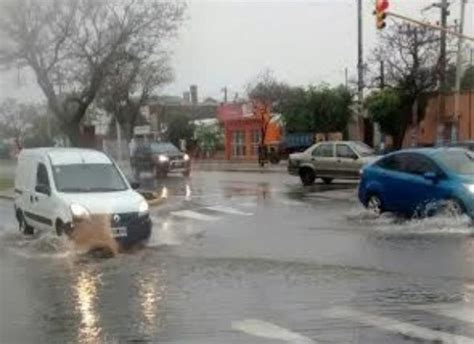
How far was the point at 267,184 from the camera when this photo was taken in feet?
111

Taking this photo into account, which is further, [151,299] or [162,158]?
[162,158]

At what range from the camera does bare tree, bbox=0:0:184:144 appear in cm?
2909

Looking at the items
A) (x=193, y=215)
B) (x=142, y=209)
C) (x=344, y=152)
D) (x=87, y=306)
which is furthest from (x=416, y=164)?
(x=344, y=152)

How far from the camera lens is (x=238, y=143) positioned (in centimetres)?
7394

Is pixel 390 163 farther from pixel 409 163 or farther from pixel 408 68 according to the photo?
pixel 408 68

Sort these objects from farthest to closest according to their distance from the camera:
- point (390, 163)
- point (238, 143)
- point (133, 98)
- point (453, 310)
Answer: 1. point (238, 143)
2. point (133, 98)
3. point (390, 163)
4. point (453, 310)

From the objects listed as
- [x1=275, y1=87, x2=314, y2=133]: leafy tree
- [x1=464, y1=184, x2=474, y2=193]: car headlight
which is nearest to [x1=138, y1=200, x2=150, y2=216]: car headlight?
[x1=464, y1=184, x2=474, y2=193]: car headlight

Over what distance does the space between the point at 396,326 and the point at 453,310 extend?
3.11 ft

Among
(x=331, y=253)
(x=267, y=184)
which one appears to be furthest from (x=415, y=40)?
(x=331, y=253)

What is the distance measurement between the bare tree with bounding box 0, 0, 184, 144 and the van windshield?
13212 millimetres

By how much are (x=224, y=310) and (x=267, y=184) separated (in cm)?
2453

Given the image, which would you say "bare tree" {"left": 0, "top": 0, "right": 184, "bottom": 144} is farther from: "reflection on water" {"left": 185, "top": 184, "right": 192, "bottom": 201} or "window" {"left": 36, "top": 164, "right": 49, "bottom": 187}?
"window" {"left": 36, "top": 164, "right": 49, "bottom": 187}

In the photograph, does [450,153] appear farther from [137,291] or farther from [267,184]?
[267,184]

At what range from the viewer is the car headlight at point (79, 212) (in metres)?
15.0
